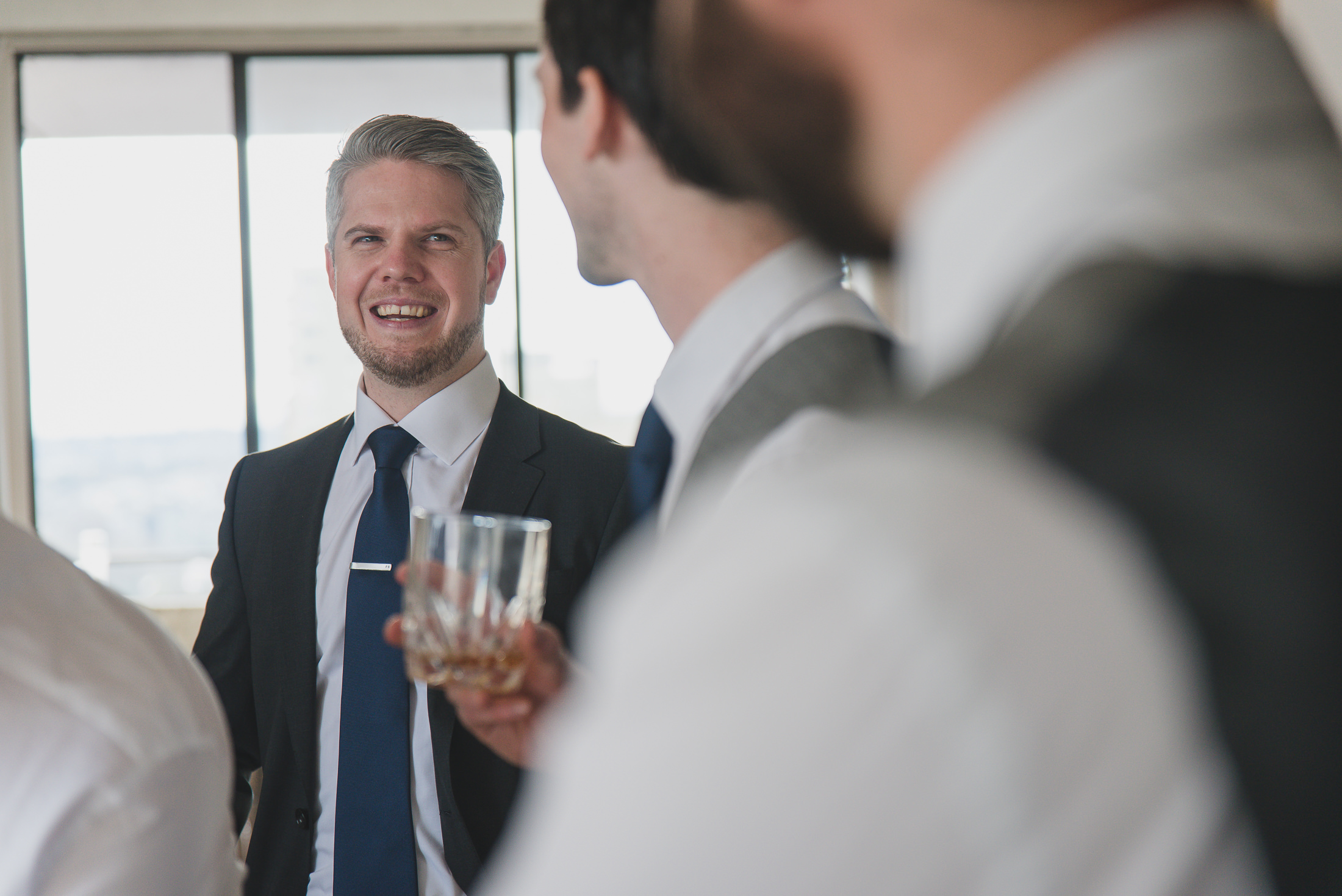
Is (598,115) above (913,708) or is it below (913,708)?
above

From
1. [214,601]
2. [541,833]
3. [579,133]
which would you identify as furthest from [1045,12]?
[214,601]

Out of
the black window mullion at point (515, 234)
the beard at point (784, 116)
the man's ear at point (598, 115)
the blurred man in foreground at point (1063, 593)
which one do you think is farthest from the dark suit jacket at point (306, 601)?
the black window mullion at point (515, 234)

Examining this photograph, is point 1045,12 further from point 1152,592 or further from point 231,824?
point 231,824

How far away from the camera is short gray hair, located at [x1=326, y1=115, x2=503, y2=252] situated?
6.73 feet

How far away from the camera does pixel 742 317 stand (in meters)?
0.90

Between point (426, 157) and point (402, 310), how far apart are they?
301 millimetres

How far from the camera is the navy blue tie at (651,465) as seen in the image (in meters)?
1.07

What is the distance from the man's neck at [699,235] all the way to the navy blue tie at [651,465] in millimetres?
169

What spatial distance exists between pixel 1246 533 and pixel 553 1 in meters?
0.81

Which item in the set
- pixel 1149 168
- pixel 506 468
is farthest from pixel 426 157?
pixel 1149 168

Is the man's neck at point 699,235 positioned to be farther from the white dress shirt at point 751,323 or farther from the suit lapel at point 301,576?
the suit lapel at point 301,576

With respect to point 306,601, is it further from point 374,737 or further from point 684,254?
point 684,254

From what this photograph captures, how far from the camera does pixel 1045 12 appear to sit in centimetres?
33

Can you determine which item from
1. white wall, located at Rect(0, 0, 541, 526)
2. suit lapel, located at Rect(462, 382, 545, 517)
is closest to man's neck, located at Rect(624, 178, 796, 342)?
suit lapel, located at Rect(462, 382, 545, 517)
